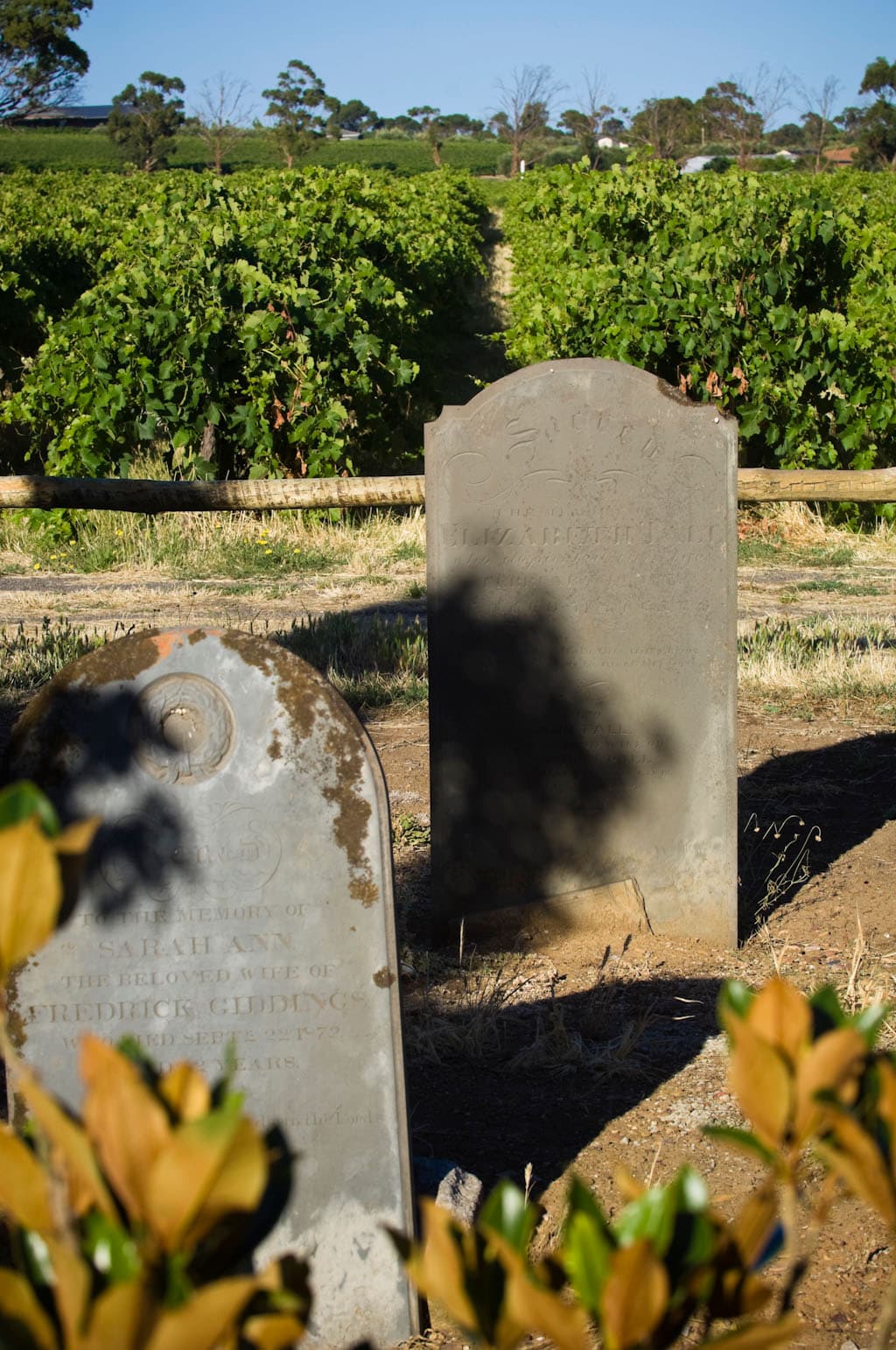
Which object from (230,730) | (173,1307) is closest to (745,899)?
(230,730)

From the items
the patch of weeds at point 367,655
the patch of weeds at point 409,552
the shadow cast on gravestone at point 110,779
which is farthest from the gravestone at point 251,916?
the patch of weeds at point 409,552

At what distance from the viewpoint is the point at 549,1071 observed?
3.15 meters

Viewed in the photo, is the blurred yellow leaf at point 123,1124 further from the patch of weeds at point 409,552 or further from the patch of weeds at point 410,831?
the patch of weeds at point 409,552

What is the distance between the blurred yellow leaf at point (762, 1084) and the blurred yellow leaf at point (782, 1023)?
0.03m

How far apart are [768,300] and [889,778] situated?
21.7 ft

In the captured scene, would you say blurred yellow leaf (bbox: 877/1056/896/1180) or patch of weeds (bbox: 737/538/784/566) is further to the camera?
patch of weeds (bbox: 737/538/784/566)

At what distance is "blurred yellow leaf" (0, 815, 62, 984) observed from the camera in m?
→ 0.84

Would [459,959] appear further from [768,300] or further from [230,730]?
[768,300]

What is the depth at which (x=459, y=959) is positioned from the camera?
12.3 ft

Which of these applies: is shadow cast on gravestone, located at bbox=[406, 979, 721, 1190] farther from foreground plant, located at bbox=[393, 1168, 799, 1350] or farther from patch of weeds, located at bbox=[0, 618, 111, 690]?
patch of weeds, located at bbox=[0, 618, 111, 690]

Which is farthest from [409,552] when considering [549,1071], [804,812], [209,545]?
[549,1071]

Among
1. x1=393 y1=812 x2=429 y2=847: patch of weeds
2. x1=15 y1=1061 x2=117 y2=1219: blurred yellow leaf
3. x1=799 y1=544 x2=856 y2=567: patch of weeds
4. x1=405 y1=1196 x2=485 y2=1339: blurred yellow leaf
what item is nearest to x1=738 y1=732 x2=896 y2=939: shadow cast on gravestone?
x1=393 y1=812 x2=429 y2=847: patch of weeds

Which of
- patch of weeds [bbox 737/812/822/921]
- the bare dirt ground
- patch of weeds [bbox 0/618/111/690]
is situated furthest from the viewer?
patch of weeds [bbox 0/618/111/690]

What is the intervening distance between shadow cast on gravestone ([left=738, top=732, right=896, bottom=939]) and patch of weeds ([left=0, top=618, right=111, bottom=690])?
3127 mm
